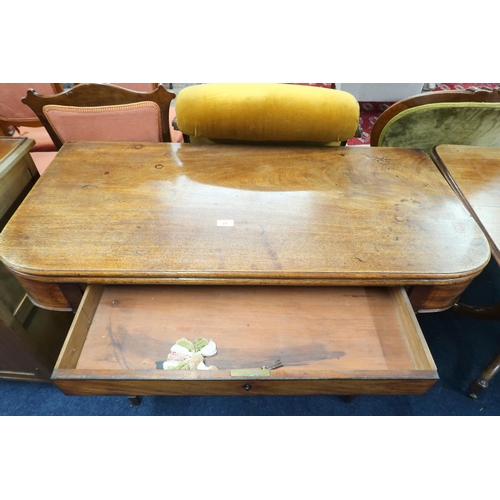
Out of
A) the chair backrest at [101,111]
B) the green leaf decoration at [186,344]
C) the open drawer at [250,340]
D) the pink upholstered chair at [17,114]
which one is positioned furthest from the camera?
the pink upholstered chair at [17,114]

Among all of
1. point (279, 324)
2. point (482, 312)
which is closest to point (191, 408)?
point (279, 324)

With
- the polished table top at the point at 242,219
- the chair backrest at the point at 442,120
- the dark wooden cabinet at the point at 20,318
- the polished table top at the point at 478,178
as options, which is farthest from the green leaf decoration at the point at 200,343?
the chair backrest at the point at 442,120

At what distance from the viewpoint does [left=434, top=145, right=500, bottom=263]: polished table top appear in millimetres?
774

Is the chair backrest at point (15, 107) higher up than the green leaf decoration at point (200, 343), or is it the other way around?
the chair backrest at point (15, 107)

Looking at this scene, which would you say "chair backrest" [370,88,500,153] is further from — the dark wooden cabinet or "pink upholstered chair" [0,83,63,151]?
"pink upholstered chair" [0,83,63,151]

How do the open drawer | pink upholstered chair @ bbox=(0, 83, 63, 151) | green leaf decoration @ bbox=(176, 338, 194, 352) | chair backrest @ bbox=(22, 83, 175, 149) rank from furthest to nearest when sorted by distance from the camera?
pink upholstered chair @ bbox=(0, 83, 63, 151) < chair backrest @ bbox=(22, 83, 175, 149) < green leaf decoration @ bbox=(176, 338, 194, 352) < the open drawer

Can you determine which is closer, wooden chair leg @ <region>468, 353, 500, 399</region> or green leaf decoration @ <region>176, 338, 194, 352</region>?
green leaf decoration @ <region>176, 338, 194, 352</region>

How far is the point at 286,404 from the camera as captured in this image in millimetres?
1060

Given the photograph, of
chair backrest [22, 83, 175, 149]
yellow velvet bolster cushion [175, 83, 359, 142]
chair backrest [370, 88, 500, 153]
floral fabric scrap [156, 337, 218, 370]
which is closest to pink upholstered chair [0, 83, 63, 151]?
chair backrest [22, 83, 175, 149]

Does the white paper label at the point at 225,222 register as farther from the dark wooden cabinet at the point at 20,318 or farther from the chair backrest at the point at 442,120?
the chair backrest at the point at 442,120

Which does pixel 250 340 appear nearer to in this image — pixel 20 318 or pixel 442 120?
pixel 20 318

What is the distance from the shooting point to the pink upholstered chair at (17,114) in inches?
55.2

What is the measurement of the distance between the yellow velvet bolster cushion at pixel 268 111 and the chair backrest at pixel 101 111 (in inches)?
4.2

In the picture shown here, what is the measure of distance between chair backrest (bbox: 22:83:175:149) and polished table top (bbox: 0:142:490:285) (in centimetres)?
10
